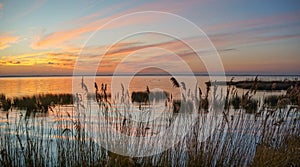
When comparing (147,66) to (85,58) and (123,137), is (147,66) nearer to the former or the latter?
(85,58)

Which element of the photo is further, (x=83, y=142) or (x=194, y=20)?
(x=194, y=20)

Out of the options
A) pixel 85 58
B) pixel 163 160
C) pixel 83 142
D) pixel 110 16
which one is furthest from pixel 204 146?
pixel 110 16

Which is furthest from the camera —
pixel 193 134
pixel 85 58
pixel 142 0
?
pixel 142 0

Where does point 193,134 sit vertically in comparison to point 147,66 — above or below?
below

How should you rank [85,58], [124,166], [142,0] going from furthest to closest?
[142,0] < [85,58] < [124,166]

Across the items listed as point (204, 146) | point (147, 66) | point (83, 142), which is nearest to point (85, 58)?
point (147, 66)

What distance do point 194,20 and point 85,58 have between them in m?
2.63

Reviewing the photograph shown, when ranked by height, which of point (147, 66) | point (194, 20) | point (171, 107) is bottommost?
point (171, 107)

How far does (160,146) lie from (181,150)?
1.12ft

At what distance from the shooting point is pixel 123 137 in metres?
4.72

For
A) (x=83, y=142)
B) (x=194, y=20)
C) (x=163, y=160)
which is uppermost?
(x=194, y=20)

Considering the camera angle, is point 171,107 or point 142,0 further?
point 142,0

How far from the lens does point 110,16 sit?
6926mm

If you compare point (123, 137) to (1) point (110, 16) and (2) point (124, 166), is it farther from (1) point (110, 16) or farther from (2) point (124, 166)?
(1) point (110, 16)
